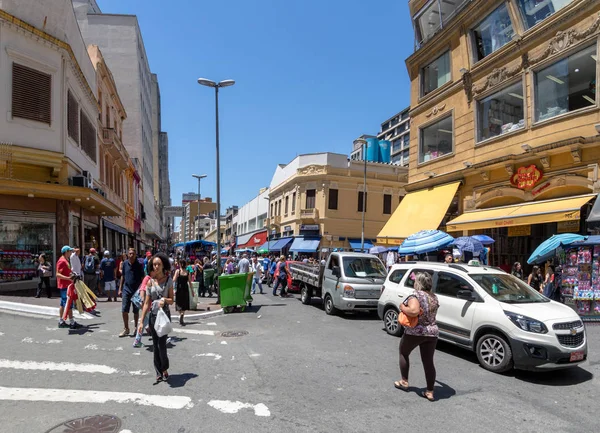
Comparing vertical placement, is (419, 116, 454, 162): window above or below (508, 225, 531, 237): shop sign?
above

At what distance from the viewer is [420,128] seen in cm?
2138

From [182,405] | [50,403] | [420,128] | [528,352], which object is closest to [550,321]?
[528,352]

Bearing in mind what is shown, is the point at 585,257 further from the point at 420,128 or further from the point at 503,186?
the point at 420,128

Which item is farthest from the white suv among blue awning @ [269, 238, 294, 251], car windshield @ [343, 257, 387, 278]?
blue awning @ [269, 238, 294, 251]

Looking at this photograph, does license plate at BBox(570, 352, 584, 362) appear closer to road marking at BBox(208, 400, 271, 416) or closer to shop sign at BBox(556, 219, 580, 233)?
road marking at BBox(208, 400, 271, 416)

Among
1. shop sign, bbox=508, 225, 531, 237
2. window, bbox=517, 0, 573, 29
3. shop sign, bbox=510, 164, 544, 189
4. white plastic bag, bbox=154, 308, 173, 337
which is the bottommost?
white plastic bag, bbox=154, 308, 173, 337

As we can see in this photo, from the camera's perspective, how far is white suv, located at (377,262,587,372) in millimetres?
5871

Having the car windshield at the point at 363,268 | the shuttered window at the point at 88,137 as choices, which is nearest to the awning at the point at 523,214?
the car windshield at the point at 363,268

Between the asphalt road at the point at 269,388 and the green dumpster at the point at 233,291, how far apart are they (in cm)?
334

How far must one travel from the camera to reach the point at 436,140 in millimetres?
20578

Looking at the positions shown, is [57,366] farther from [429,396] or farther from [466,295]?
[466,295]

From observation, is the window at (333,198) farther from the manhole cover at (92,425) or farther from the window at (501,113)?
the manhole cover at (92,425)

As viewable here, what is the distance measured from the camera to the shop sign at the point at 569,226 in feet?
41.9

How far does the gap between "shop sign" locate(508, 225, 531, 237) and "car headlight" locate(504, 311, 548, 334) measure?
391 inches
